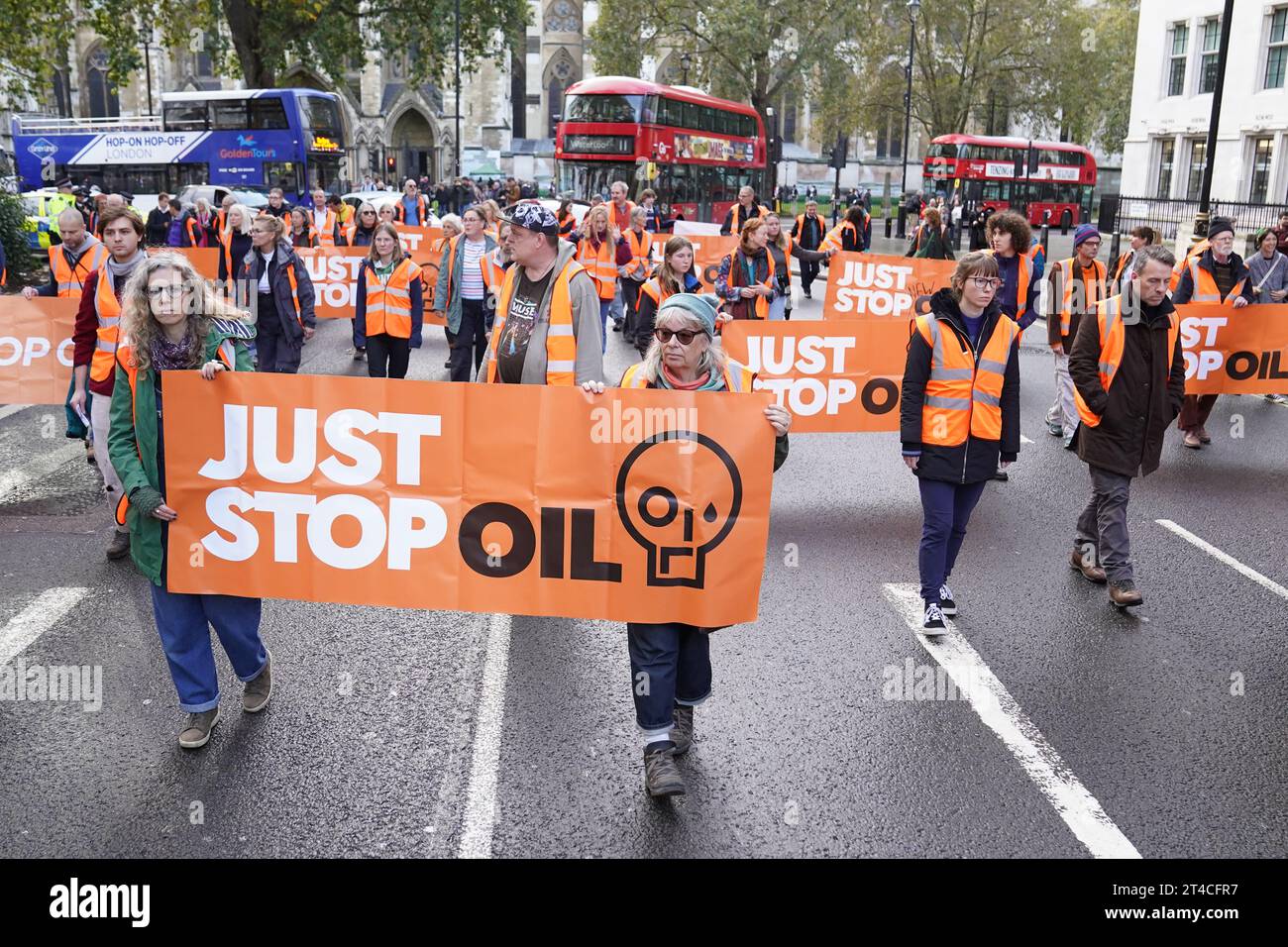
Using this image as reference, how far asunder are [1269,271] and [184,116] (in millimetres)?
36177

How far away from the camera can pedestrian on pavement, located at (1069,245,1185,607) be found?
21.9 ft

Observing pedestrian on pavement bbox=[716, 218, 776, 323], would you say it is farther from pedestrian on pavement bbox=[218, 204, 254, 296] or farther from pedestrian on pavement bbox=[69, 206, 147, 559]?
pedestrian on pavement bbox=[69, 206, 147, 559]

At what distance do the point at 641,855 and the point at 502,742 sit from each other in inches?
40.4

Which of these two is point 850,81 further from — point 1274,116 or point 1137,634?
point 1137,634

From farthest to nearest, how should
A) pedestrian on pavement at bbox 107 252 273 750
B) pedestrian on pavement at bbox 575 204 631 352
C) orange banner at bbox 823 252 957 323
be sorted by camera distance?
pedestrian on pavement at bbox 575 204 631 352 → orange banner at bbox 823 252 957 323 → pedestrian on pavement at bbox 107 252 273 750

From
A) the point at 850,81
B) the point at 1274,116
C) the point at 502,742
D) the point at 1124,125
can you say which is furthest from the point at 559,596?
the point at 1124,125

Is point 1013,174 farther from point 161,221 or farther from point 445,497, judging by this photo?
point 445,497

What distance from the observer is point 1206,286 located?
36.6 feet

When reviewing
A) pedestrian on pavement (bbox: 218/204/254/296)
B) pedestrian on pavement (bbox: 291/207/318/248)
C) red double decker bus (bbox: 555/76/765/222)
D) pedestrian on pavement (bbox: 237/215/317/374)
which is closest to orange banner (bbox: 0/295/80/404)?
pedestrian on pavement (bbox: 237/215/317/374)

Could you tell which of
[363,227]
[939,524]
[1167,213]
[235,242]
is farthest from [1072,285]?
[1167,213]

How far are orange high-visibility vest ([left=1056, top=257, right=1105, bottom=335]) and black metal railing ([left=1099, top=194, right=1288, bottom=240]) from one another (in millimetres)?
18593

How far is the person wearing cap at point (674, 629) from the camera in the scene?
4484mm

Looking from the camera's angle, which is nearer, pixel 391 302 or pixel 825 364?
pixel 825 364
